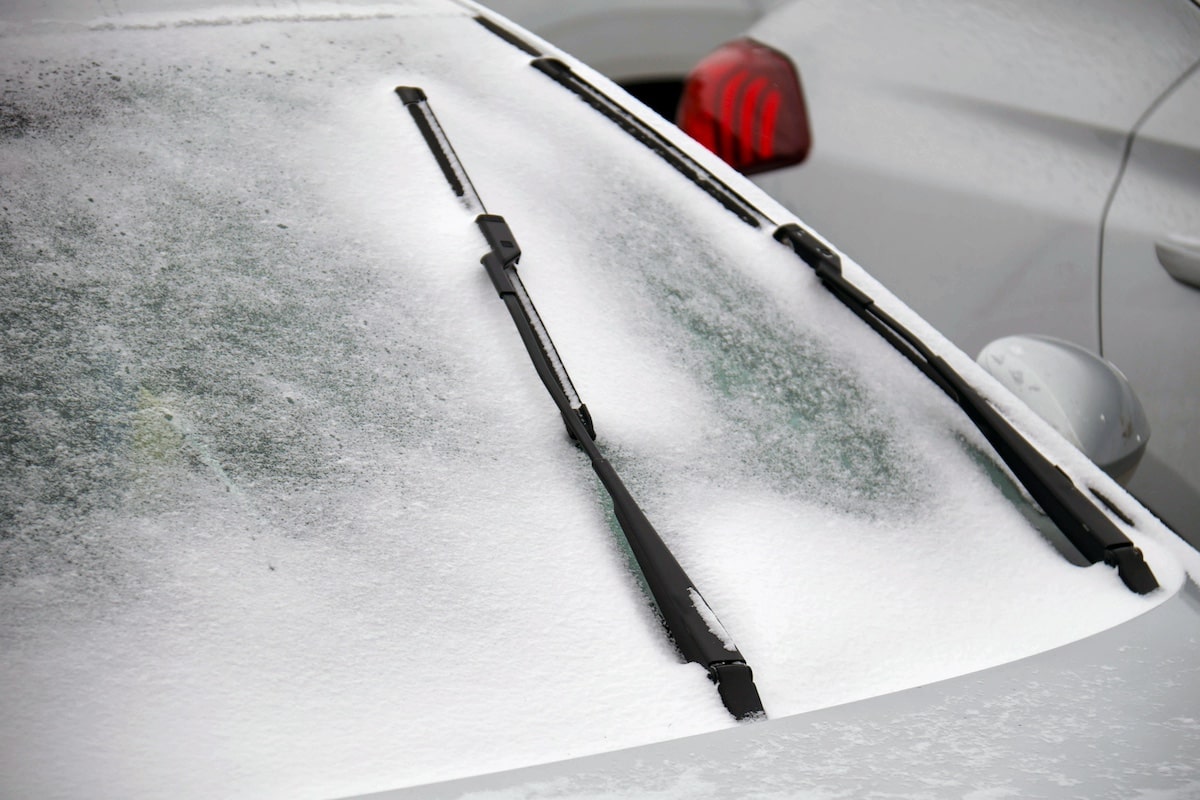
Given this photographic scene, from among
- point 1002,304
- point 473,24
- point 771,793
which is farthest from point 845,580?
point 1002,304

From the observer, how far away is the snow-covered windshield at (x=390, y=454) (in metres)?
1.01

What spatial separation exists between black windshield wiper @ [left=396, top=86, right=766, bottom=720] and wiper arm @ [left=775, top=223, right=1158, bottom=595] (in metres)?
0.50

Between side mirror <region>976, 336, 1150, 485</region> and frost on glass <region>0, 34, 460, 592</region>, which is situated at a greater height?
frost on glass <region>0, 34, 460, 592</region>

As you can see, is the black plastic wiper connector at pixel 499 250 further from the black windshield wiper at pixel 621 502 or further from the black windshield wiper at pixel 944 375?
the black windshield wiper at pixel 944 375

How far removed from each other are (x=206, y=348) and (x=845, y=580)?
80 centimetres

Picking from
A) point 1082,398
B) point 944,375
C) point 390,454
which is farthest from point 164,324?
point 1082,398

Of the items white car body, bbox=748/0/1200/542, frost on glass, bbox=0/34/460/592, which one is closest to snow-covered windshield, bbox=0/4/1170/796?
frost on glass, bbox=0/34/460/592

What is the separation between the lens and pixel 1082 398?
5.72 feet

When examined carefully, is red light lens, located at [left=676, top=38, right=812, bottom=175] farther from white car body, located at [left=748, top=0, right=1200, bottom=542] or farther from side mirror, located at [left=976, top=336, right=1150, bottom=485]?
side mirror, located at [left=976, top=336, right=1150, bottom=485]

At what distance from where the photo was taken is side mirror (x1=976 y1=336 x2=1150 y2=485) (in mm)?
1729

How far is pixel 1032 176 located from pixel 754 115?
734 millimetres

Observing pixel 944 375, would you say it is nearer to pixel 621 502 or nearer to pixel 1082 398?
pixel 1082 398

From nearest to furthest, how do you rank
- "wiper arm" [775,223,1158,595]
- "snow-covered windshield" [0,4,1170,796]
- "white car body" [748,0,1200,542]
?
"snow-covered windshield" [0,4,1170,796], "wiper arm" [775,223,1158,595], "white car body" [748,0,1200,542]

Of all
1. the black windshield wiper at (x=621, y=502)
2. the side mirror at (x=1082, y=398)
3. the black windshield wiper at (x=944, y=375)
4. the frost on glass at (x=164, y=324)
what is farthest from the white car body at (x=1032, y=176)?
the frost on glass at (x=164, y=324)
